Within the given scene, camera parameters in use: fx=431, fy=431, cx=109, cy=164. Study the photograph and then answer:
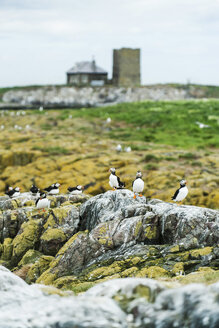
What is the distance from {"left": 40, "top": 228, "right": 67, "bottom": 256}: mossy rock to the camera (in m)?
22.1

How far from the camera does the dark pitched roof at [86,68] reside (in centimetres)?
13300

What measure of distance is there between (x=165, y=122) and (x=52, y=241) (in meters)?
52.2

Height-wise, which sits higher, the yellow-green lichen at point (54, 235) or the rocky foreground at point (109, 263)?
the rocky foreground at point (109, 263)

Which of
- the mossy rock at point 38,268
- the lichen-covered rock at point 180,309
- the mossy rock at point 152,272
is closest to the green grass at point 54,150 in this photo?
the mossy rock at point 38,268

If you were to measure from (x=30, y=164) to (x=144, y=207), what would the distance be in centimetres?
2688

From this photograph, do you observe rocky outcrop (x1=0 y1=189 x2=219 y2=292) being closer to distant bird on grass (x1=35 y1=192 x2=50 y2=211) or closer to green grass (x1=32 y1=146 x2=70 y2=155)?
distant bird on grass (x1=35 y1=192 x2=50 y2=211)

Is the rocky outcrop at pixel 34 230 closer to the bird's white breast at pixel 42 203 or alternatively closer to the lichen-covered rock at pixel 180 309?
the bird's white breast at pixel 42 203

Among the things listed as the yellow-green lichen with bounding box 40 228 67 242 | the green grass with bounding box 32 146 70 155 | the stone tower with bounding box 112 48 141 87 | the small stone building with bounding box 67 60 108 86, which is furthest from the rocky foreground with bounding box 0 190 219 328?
the small stone building with bounding box 67 60 108 86

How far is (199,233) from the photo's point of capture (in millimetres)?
18406

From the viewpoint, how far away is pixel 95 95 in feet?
425

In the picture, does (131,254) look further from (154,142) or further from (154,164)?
(154,142)

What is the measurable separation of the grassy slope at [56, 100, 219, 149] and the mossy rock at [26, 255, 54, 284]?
1458 inches

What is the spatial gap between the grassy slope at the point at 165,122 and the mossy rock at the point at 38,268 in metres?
37.0

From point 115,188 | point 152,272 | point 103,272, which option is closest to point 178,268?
point 152,272
